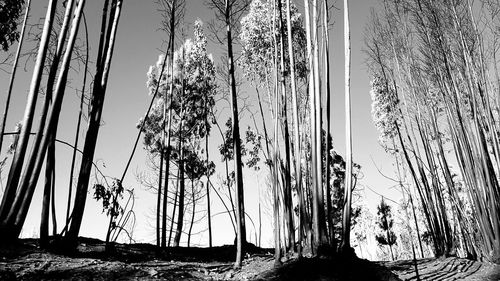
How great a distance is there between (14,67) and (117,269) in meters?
3.57

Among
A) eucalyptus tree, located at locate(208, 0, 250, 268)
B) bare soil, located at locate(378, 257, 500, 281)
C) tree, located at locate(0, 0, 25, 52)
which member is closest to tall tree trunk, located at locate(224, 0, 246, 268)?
eucalyptus tree, located at locate(208, 0, 250, 268)

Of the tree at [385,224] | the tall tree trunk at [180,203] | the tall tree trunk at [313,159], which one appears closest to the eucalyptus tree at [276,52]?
the tall tree trunk at [313,159]

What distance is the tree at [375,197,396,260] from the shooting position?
18.4 m

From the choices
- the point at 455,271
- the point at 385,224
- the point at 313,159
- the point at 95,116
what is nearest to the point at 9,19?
the point at 95,116

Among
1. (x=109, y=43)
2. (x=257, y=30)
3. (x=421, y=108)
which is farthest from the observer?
(x=257, y=30)

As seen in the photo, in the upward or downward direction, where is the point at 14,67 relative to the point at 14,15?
downward

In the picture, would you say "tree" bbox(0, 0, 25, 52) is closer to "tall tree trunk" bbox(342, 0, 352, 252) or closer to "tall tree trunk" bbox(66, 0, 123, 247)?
"tall tree trunk" bbox(66, 0, 123, 247)

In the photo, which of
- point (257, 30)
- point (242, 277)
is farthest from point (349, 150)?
point (257, 30)

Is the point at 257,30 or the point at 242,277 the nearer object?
the point at 242,277

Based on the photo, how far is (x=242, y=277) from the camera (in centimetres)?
279

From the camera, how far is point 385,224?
18.7m

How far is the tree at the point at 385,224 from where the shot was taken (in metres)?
18.4

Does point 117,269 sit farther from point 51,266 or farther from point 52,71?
point 52,71

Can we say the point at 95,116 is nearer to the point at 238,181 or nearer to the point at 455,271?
the point at 238,181
